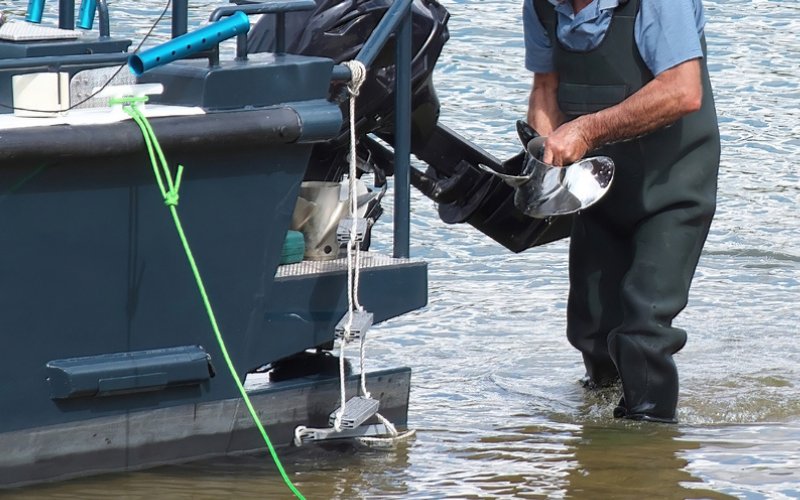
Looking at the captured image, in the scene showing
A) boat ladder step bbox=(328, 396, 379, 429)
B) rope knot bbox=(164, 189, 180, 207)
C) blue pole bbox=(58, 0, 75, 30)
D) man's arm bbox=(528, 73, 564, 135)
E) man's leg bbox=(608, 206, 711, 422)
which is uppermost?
blue pole bbox=(58, 0, 75, 30)

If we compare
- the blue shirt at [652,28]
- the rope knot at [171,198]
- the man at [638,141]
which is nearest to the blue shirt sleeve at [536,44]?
the man at [638,141]

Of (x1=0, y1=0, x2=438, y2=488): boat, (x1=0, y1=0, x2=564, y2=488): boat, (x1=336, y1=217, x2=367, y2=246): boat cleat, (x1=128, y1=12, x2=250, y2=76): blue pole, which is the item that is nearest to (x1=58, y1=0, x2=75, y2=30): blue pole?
(x1=0, y1=0, x2=564, y2=488): boat

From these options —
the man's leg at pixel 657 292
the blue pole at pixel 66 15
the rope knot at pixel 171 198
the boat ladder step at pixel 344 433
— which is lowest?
the boat ladder step at pixel 344 433

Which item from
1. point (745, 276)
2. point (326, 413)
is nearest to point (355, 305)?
point (326, 413)

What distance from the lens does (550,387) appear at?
213 inches

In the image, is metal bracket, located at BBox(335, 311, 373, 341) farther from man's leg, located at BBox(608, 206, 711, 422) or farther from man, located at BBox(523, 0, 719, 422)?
man's leg, located at BBox(608, 206, 711, 422)

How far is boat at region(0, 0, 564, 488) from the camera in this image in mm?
3762

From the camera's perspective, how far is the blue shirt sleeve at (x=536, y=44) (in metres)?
4.81

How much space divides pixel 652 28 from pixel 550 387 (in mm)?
1540

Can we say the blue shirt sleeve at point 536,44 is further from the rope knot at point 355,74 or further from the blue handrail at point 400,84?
the rope knot at point 355,74

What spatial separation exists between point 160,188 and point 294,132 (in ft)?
1.29

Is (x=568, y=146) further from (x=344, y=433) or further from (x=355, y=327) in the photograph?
(x=344, y=433)

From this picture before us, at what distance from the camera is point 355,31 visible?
14.7ft

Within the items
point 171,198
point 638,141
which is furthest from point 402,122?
point 171,198
